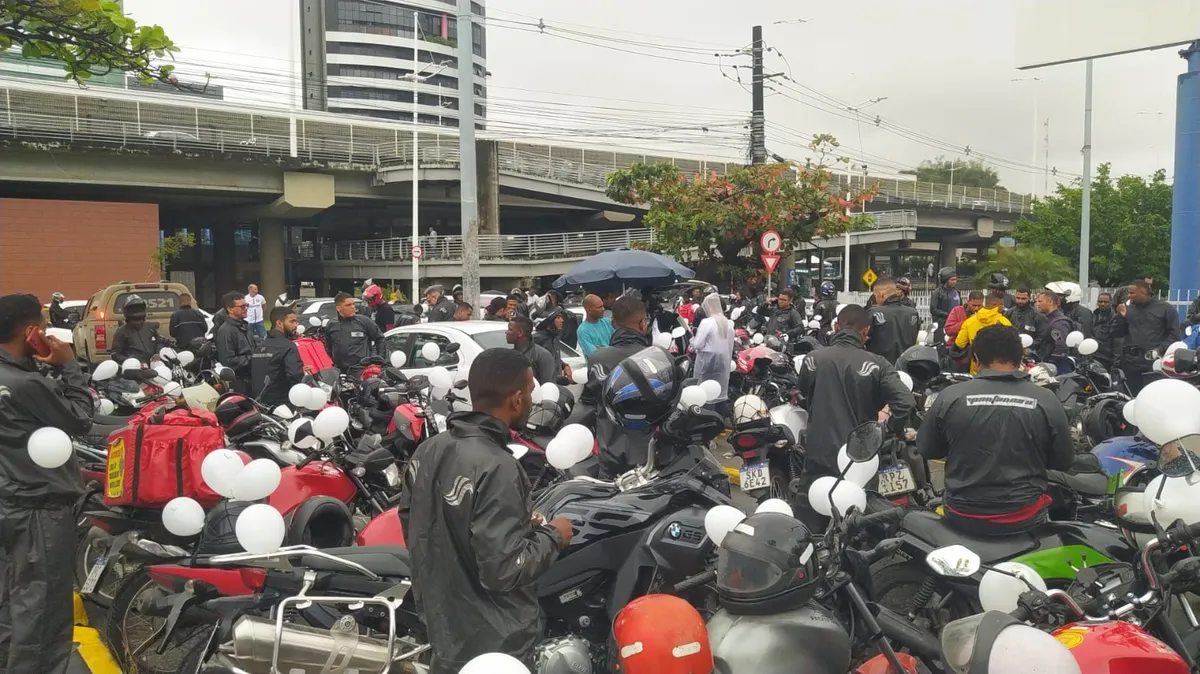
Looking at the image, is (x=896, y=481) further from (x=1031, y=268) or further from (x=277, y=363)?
(x=1031, y=268)

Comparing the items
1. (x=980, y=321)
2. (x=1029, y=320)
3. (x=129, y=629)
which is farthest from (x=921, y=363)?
(x=1029, y=320)

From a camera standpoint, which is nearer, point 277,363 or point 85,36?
point 85,36

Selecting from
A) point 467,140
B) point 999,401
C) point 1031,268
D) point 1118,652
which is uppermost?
point 467,140

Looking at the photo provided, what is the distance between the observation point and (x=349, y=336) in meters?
10.1

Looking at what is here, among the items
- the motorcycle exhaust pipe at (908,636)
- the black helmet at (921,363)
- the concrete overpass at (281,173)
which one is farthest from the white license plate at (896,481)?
the concrete overpass at (281,173)

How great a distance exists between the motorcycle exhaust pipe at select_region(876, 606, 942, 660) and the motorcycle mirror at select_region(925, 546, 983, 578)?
22 cm

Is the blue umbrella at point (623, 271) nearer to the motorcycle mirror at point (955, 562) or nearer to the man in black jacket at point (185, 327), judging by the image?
the man in black jacket at point (185, 327)

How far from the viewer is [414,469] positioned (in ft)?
9.39

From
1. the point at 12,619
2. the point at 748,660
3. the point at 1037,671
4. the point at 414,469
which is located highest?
the point at 414,469

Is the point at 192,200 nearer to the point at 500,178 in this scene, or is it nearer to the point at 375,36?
the point at 500,178

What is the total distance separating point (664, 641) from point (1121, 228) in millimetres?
41938

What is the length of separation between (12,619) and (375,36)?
286 feet

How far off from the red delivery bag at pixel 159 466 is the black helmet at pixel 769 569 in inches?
106

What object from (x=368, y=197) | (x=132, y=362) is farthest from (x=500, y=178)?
(x=132, y=362)
